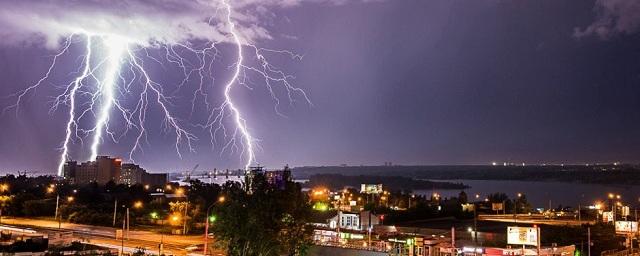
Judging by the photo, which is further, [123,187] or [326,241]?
[123,187]

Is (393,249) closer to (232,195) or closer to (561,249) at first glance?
(561,249)

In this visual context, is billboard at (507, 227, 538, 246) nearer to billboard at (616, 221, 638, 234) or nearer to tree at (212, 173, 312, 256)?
Result: tree at (212, 173, 312, 256)

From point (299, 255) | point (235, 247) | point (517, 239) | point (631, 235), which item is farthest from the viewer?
point (631, 235)

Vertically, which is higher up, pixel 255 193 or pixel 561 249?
pixel 255 193

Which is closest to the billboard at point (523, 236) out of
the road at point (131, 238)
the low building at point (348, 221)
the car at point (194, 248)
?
the road at point (131, 238)

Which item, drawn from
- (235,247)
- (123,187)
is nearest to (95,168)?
(123,187)

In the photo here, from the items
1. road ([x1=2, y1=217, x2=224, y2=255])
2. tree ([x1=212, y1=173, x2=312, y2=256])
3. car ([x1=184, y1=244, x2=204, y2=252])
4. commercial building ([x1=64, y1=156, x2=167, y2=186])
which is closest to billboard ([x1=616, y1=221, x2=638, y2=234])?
tree ([x1=212, y1=173, x2=312, y2=256])

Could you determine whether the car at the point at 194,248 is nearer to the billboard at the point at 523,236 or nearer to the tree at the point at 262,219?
the tree at the point at 262,219

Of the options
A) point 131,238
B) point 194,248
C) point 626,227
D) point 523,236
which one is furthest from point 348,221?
point 523,236

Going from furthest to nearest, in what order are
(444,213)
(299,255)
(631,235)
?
1. (444,213)
2. (631,235)
3. (299,255)
